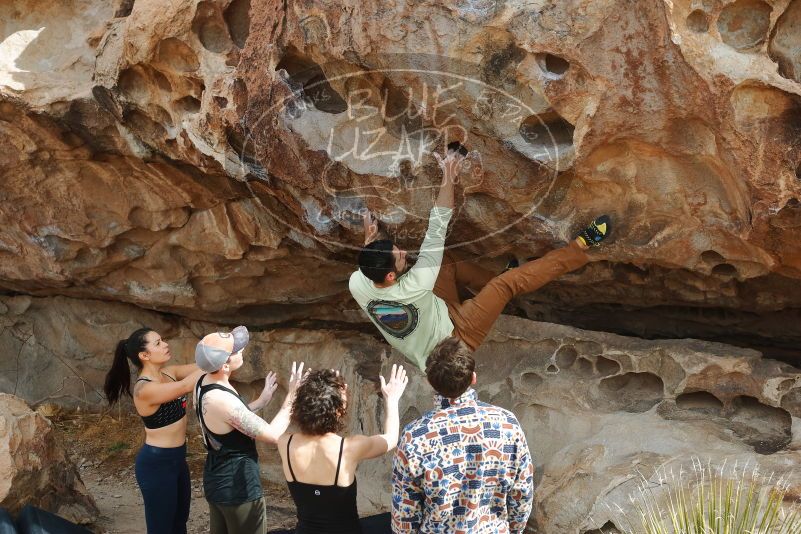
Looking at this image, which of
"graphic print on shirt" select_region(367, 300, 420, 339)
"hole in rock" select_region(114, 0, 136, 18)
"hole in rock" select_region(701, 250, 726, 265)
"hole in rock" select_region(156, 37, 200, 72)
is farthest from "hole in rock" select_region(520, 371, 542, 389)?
"hole in rock" select_region(114, 0, 136, 18)

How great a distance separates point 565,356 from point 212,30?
2358 mm

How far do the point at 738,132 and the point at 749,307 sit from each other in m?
1.36

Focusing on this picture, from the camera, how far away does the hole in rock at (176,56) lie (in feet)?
13.9

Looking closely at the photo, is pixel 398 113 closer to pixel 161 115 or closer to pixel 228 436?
pixel 161 115

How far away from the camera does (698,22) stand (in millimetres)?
3277

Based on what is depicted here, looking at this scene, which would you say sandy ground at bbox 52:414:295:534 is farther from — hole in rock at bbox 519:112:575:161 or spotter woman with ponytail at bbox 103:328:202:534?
hole in rock at bbox 519:112:575:161

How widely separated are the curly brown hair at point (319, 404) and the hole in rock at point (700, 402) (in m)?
1.91

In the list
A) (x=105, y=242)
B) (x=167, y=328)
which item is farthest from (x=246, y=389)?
(x=105, y=242)

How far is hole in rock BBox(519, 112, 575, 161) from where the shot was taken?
371 cm

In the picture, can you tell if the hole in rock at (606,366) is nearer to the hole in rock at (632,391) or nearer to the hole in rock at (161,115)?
the hole in rock at (632,391)

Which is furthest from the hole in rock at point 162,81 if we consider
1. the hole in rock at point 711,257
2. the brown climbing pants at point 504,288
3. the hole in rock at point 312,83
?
the hole in rock at point 711,257

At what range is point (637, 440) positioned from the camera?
3980 mm

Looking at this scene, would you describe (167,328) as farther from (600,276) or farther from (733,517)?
(733,517)

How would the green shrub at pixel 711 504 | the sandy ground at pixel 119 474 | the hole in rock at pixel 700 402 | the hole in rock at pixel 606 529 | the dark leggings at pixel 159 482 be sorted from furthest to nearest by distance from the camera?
the sandy ground at pixel 119 474, the hole in rock at pixel 700 402, the dark leggings at pixel 159 482, the hole in rock at pixel 606 529, the green shrub at pixel 711 504
